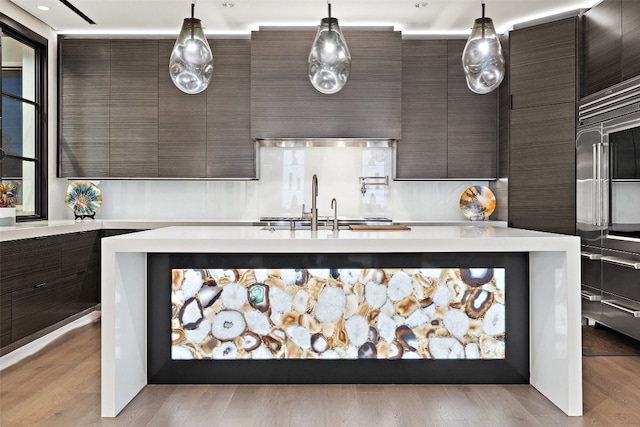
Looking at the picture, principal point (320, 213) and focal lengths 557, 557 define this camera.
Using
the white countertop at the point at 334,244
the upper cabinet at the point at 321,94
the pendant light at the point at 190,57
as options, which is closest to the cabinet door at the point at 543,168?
the upper cabinet at the point at 321,94

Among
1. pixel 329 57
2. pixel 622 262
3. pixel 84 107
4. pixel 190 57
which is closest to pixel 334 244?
pixel 329 57

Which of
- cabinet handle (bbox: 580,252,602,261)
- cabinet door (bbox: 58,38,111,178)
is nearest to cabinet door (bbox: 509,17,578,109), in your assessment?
cabinet handle (bbox: 580,252,602,261)

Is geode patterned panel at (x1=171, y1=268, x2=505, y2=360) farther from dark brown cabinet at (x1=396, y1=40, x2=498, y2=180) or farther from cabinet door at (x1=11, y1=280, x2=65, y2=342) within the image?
dark brown cabinet at (x1=396, y1=40, x2=498, y2=180)

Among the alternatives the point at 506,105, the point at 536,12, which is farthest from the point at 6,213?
the point at 536,12

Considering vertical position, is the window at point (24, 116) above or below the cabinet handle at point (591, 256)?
above

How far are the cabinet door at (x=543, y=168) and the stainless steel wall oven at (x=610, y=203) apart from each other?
0.10 metres

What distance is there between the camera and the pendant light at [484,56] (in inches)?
117

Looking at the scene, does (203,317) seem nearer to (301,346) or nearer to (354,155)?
(301,346)

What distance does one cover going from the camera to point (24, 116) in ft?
16.0

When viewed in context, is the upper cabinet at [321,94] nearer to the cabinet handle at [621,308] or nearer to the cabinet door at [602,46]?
the cabinet door at [602,46]

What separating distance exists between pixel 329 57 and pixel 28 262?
2500mm

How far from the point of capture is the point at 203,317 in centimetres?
304

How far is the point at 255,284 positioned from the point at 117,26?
10.7 ft

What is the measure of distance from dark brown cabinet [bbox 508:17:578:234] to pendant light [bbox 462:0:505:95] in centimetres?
179
